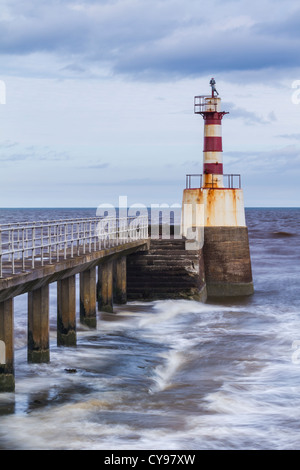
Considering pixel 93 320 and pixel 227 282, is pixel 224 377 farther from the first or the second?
pixel 227 282

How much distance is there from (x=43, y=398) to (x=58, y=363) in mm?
2123

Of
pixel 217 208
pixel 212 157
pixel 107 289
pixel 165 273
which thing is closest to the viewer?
pixel 107 289

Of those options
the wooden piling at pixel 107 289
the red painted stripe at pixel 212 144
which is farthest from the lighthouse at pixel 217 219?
the wooden piling at pixel 107 289

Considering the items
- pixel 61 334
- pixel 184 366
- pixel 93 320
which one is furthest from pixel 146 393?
pixel 93 320

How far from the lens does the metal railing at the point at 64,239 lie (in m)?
11.6

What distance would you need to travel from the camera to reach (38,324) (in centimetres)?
1249

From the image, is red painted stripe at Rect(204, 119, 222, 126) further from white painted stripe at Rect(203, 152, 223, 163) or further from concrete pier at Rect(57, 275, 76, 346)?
concrete pier at Rect(57, 275, 76, 346)

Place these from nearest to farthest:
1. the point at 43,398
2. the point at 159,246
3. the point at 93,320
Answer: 1. the point at 43,398
2. the point at 93,320
3. the point at 159,246

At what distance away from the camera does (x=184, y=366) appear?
13328mm

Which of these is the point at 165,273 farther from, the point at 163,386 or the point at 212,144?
the point at 163,386

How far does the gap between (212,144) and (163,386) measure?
11.5 m

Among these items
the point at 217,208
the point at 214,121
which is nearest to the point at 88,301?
the point at 217,208

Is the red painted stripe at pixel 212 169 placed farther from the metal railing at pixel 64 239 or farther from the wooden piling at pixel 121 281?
the wooden piling at pixel 121 281

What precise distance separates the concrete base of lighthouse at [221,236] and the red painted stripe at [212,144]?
4.18ft
